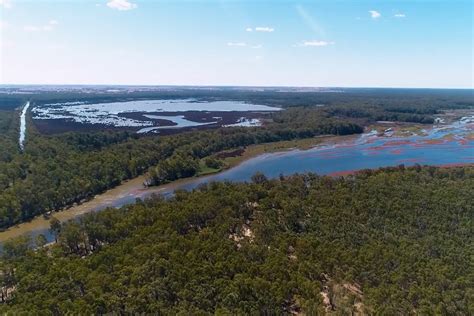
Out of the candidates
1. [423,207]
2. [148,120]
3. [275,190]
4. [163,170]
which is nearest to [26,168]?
[163,170]

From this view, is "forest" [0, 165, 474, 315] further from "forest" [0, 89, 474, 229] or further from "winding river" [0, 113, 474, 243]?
"winding river" [0, 113, 474, 243]

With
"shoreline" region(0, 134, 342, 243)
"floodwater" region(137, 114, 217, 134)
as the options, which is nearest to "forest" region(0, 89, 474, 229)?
"shoreline" region(0, 134, 342, 243)

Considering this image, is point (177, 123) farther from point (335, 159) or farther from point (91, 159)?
point (91, 159)

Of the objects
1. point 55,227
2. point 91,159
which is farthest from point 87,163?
point 55,227

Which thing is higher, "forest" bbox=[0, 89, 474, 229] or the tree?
"forest" bbox=[0, 89, 474, 229]

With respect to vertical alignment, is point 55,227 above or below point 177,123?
below

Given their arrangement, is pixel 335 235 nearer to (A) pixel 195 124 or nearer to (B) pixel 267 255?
(B) pixel 267 255
